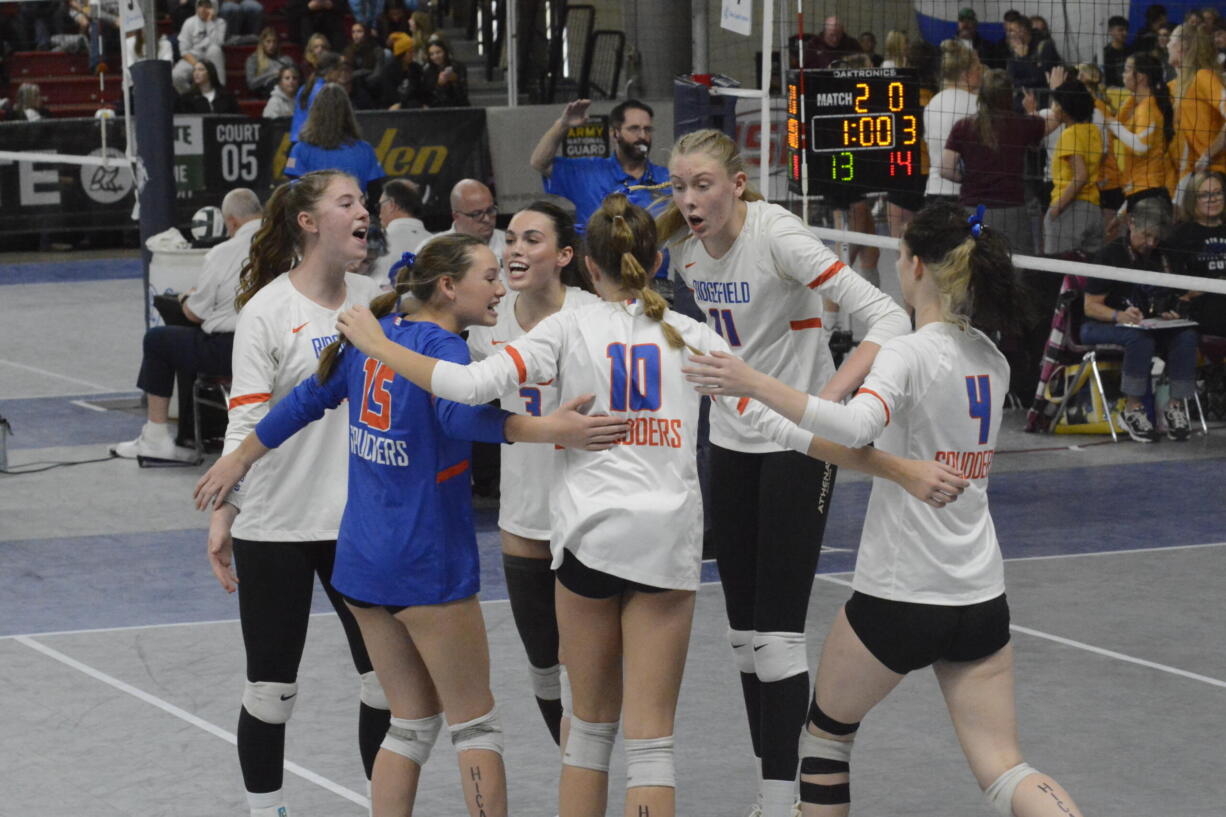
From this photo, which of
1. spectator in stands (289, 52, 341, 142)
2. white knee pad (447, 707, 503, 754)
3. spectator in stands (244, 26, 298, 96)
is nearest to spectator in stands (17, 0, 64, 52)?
spectator in stands (244, 26, 298, 96)

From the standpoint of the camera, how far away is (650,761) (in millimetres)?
4414

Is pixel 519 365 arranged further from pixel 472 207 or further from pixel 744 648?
pixel 472 207

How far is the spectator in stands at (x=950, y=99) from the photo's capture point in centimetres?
1352

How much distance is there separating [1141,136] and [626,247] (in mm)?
9773

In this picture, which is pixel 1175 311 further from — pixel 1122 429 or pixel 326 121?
pixel 326 121

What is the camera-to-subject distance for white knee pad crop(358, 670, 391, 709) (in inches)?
197

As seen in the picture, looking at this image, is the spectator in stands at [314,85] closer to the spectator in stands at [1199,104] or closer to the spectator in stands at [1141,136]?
the spectator in stands at [1141,136]

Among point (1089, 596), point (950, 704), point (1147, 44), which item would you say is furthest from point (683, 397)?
point (1147, 44)

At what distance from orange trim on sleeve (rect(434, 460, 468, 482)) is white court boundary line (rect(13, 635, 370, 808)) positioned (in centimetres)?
148

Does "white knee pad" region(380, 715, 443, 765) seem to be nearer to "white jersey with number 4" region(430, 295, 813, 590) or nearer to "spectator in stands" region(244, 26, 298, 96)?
"white jersey with number 4" region(430, 295, 813, 590)

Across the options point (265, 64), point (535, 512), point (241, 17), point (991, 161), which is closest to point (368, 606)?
point (535, 512)

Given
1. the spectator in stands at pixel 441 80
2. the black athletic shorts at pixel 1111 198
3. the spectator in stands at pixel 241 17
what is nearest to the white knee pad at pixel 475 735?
the black athletic shorts at pixel 1111 198

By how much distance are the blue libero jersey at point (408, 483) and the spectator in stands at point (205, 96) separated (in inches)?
639

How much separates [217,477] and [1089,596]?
471cm
